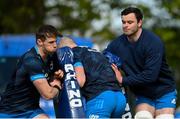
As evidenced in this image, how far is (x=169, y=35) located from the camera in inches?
855

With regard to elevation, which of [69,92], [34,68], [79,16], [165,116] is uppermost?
[79,16]

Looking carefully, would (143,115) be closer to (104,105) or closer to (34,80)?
(104,105)

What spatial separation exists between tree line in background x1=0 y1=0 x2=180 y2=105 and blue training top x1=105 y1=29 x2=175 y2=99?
13149mm

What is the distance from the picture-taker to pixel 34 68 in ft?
23.7

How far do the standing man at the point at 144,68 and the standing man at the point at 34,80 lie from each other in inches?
37.0

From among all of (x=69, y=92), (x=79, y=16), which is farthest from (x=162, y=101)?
(x=79, y=16)

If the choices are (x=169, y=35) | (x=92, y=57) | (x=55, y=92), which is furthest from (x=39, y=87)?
(x=169, y=35)

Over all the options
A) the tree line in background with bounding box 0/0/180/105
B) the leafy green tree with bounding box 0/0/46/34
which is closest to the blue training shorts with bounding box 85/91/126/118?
the tree line in background with bounding box 0/0/180/105

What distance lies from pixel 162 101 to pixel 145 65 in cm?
52

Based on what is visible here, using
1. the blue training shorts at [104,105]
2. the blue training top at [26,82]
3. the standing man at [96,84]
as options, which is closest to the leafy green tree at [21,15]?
the blue training top at [26,82]

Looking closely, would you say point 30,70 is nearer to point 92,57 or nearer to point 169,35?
point 92,57

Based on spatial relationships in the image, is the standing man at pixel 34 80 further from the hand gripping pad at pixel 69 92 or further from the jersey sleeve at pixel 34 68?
the hand gripping pad at pixel 69 92

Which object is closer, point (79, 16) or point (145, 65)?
point (145, 65)

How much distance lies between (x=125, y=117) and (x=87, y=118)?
0.91 meters
